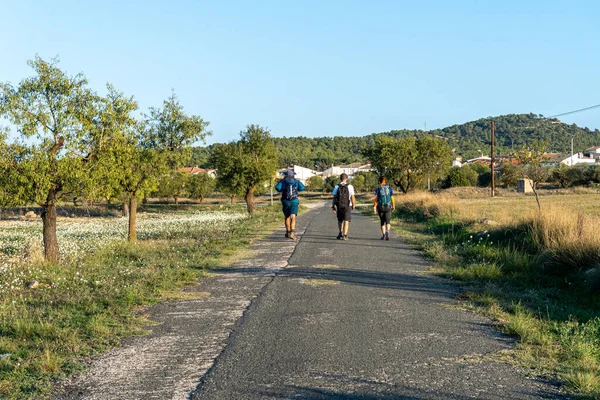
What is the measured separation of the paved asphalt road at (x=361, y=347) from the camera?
4473 mm

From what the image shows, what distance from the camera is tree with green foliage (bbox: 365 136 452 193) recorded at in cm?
6650

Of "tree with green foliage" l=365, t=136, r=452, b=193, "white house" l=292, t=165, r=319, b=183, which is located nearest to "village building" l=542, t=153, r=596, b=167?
"tree with green foliage" l=365, t=136, r=452, b=193

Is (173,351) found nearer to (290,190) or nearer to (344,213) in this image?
(290,190)

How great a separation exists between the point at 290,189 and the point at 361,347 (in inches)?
424

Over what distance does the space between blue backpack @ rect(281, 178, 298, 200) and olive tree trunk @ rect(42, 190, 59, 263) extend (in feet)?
20.2

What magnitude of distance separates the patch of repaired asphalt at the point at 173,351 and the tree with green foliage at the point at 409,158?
192 feet

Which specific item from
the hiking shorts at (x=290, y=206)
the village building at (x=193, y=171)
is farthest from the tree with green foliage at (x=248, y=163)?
the hiking shorts at (x=290, y=206)

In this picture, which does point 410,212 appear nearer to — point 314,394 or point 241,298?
point 241,298

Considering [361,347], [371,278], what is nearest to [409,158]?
[371,278]

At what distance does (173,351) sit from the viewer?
5.68 meters

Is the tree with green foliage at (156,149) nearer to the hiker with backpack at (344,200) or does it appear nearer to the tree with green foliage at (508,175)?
the hiker with backpack at (344,200)

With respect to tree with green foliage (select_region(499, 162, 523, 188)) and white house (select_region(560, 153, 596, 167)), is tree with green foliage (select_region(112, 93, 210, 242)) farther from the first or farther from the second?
white house (select_region(560, 153, 596, 167))

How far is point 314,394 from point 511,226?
42.5 ft

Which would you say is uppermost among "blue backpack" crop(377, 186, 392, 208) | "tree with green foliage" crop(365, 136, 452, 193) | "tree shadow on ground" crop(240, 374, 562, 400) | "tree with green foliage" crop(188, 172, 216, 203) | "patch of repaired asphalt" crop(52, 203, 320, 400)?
"tree with green foliage" crop(365, 136, 452, 193)
